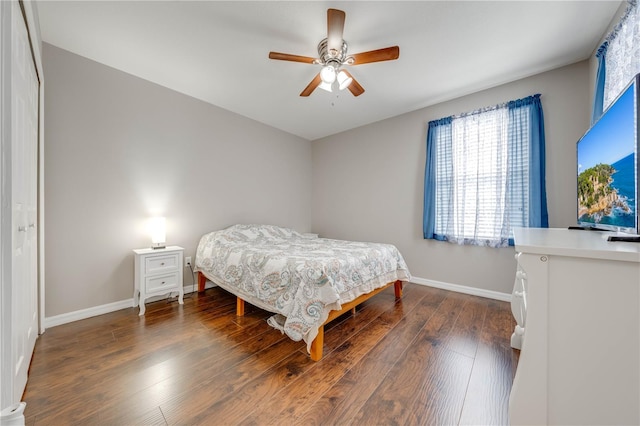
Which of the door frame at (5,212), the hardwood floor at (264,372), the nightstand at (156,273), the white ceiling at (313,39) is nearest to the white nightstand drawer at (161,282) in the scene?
the nightstand at (156,273)

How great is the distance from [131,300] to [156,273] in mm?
490

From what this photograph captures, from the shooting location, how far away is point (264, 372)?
1500mm

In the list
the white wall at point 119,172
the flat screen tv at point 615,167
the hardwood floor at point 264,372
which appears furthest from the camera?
the white wall at point 119,172

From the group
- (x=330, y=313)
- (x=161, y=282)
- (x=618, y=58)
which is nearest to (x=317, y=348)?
(x=330, y=313)

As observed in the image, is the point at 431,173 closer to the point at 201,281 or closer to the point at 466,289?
the point at 466,289

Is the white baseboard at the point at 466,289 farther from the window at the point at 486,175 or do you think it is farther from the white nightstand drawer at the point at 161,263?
the white nightstand drawer at the point at 161,263

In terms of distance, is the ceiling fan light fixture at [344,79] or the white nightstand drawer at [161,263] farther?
the white nightstand drawer at [161,263]

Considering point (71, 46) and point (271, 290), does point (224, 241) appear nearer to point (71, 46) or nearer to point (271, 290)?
point (271, 290)

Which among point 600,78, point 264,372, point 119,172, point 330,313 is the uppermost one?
point 600,78

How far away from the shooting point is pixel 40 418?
114cm

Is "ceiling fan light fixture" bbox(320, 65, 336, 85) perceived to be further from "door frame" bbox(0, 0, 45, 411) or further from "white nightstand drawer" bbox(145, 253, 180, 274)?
"white nightstand drawer" bbox(145, 253, 180, 274)

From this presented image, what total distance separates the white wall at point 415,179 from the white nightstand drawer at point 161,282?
8.80 feet

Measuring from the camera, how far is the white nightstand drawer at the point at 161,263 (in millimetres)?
2391

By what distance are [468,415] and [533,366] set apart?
1.81 feet
